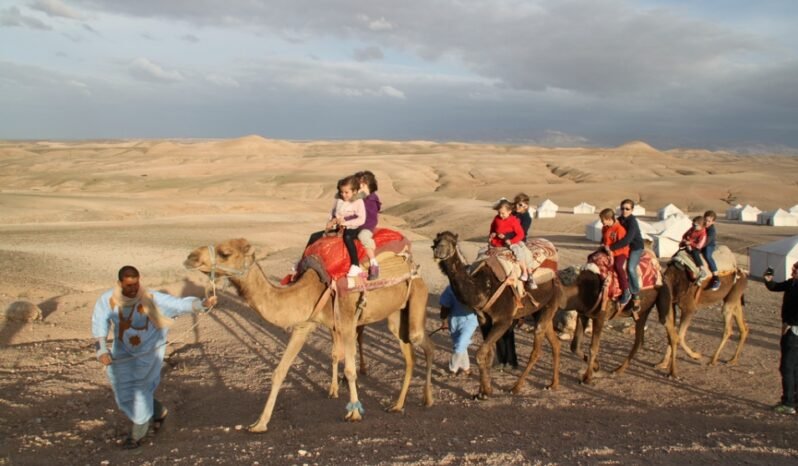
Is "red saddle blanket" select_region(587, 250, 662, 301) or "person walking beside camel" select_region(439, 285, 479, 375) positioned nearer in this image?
"person walking beside camel" select_region(439, 285, 479, 375)

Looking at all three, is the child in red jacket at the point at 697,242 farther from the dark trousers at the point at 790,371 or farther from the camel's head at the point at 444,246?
the camel's head at the point at 444,246

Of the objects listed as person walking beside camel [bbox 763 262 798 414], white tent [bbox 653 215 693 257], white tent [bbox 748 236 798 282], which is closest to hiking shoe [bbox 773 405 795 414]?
person walking beside camel [bbox 763 262 798 414]

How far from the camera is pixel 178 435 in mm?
7137

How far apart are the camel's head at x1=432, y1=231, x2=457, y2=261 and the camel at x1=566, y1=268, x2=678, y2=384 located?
284 cm

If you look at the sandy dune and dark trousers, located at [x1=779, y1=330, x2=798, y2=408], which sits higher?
dark trousers, located at [x1=779, y1=330, x2=798, y2=408]

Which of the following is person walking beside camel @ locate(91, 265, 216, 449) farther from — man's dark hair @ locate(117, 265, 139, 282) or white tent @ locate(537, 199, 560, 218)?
white tent @ locate(537, 199, 560, 218)

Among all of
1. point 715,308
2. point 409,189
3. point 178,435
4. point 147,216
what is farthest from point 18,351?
point 409,189

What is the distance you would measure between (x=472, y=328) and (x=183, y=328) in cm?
698

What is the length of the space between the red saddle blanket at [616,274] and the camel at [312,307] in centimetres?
310

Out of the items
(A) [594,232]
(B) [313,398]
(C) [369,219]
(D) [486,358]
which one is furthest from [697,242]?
(A) [594,232]

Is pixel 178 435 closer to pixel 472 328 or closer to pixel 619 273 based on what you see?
pixel 472 328

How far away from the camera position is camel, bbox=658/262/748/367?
1084cm

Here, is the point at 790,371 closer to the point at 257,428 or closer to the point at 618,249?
the point at 618,249

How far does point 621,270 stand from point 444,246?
3.59 meters
